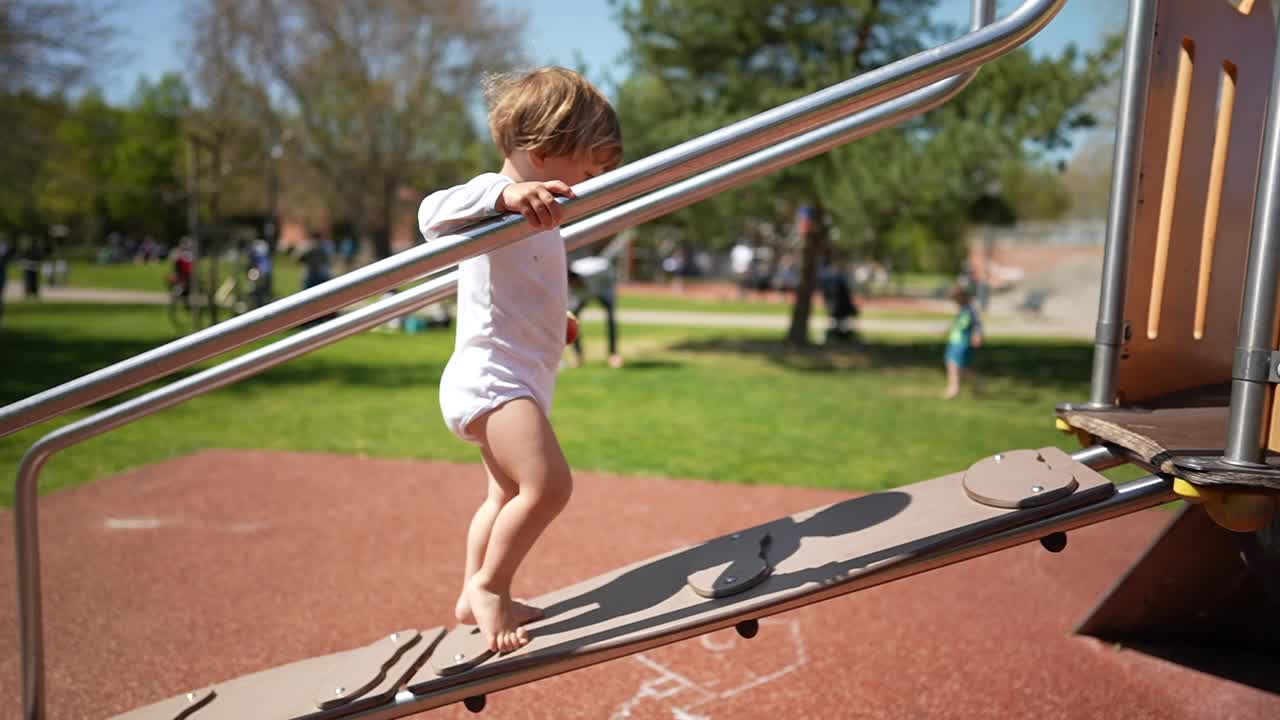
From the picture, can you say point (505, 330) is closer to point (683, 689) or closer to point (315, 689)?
point (315, 689)

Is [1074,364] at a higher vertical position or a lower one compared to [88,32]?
lower

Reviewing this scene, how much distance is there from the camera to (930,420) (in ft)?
26.8

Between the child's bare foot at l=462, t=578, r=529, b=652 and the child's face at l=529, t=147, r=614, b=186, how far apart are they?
922 millimetres

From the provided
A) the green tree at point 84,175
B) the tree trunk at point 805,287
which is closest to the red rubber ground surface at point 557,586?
the tree trunk at point 805,287

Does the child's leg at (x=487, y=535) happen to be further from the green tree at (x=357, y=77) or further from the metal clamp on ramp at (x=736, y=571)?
the green tree at (x=357, y=77)

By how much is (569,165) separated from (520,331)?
1.25ft

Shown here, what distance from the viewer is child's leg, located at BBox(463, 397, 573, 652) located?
77.3 inches

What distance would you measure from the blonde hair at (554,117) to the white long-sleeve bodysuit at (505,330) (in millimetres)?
117

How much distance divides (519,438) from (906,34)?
12.0m

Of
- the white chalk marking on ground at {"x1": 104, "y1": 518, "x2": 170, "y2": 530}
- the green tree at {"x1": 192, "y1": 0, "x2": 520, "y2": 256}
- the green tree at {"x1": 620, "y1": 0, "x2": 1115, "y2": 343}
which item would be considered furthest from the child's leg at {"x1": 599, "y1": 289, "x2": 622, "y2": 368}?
the green tree at {"x1": 192, "y1": 0, "x2": 520, "y2": 256}

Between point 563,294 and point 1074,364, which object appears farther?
point 1074,364

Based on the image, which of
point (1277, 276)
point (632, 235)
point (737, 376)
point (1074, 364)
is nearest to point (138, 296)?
point (632, 235)

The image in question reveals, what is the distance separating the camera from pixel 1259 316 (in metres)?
1.80

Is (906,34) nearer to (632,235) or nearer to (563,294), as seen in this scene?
(563,294)
